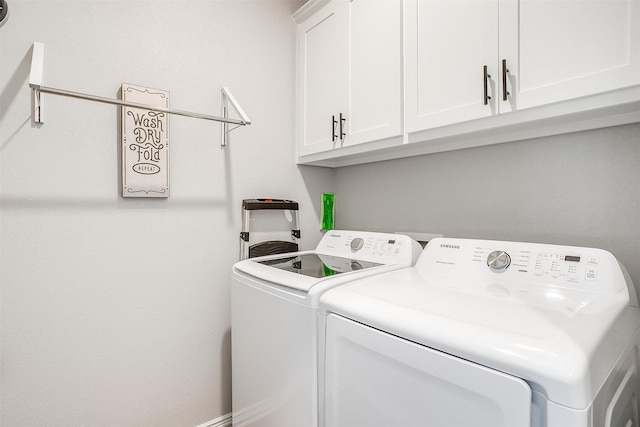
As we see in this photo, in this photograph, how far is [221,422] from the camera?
5.49 feet

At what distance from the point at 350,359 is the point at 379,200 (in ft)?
3.88

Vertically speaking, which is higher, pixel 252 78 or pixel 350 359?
pixel 252 78

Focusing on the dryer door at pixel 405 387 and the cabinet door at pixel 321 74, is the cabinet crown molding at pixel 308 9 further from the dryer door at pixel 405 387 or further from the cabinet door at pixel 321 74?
the dryer door at pixel 405 387

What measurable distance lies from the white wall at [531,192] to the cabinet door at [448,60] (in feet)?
1.20

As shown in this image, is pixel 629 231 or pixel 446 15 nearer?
pixel 629 231

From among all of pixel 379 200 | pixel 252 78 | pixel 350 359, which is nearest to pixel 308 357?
pixel 350 359

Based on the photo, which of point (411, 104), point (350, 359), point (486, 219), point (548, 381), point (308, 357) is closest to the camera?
point (548, 381)

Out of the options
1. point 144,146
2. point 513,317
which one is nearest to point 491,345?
point 513,317

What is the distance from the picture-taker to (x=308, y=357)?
39.9 inches

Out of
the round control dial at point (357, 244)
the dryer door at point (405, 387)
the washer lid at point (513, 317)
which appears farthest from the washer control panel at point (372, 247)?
the dryer door at point (405, 387)

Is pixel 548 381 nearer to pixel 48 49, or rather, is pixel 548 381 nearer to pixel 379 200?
pixel 379 200

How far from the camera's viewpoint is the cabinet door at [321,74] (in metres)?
1.66

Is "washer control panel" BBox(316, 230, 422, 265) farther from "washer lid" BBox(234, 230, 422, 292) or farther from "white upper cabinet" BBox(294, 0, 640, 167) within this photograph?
"white upper cabinet" BBox(294, 0, 640, 167)

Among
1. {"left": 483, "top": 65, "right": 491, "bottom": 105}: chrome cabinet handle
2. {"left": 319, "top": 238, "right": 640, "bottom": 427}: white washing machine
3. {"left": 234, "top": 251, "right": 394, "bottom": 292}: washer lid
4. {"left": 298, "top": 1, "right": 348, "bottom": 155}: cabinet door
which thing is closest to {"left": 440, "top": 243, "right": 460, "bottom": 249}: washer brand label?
{"left": 319, "top": 238, "right": 640, "bottom": 427}: white washing machine
